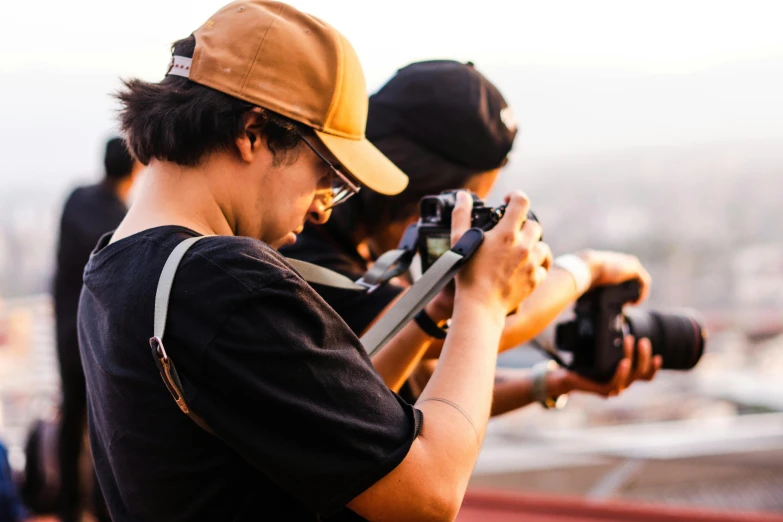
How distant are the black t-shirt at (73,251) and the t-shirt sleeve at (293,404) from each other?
2157mm

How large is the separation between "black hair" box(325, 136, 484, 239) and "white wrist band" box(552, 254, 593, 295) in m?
0.26

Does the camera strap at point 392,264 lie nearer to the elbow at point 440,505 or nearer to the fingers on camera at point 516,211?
the fingers on camera at point 516,211

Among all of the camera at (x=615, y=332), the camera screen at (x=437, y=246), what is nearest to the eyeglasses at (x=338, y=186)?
the camera screen at (x=437, y=246)

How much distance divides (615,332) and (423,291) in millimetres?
763

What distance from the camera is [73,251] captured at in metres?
2.87

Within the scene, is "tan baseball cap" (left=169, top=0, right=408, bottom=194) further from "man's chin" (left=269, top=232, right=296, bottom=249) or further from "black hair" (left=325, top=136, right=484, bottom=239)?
"black hair" (left=325, top=136, right=484, bottom=239)

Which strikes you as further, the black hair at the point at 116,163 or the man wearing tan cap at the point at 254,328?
the black hair at the point at 116,163

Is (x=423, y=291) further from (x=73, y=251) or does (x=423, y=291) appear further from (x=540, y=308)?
(x=73, y=251)

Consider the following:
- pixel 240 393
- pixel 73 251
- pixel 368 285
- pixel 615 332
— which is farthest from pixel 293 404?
pixel 73 251

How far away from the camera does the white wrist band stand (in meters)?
1.66

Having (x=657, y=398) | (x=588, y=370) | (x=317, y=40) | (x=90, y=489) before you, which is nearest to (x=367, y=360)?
(x=317, y=40)

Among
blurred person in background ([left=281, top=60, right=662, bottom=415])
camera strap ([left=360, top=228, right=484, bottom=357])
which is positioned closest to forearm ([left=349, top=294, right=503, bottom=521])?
camera strap ([left=360, top=228, right=484, bottom=357])

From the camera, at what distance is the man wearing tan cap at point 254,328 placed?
2.76ft

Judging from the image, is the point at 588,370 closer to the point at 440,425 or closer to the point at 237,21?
the point at 440,425
